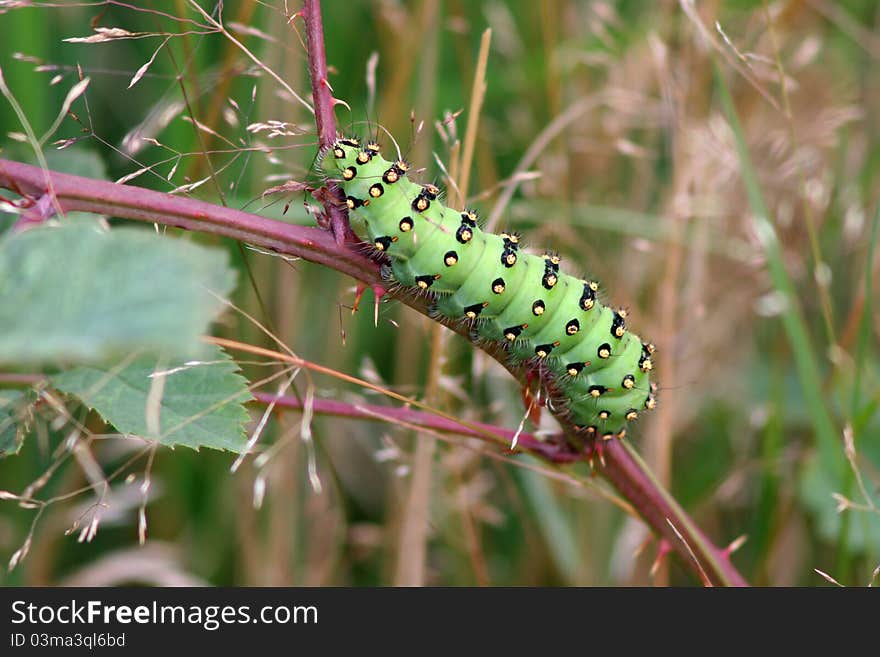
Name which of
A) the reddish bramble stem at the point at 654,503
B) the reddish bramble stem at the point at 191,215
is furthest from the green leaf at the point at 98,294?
the reddish bramble stem at the point at 654,503

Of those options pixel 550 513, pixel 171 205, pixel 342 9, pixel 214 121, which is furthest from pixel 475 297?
pixel 342 9

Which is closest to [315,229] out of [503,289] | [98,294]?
[503,289]

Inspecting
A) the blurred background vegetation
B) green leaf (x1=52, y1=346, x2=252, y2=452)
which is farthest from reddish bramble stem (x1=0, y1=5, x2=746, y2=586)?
the blurred background vegetation

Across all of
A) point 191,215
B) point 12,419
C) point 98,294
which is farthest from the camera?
point 12,419

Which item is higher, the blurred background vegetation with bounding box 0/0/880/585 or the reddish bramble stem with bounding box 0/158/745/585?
the blurred background vegetation with bounding box 0/0/880/585

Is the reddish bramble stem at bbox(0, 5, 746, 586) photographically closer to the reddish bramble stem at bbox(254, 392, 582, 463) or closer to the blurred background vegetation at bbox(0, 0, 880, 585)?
the reddish bramble stem at bbox(254, 392, 582, 463)

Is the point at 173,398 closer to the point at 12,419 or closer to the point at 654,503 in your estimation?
the point at 12,419

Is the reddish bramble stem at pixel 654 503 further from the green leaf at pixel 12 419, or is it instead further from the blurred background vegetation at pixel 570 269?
the blurred background vegetation at pixel 570 269
